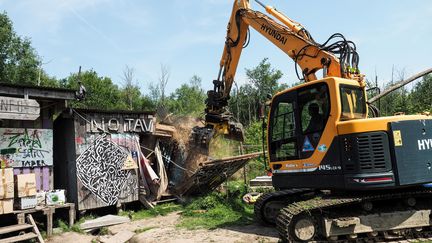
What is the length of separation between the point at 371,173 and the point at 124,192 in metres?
8.81

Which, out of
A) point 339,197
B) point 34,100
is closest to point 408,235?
point 339,197

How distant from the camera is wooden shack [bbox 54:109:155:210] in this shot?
1267cm

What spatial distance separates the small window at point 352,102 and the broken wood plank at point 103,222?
305 inches

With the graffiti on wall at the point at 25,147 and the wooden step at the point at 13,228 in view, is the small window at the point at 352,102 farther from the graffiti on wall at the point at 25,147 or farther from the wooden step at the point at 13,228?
the graffiti on wall at the point at 25,147

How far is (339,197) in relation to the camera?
7.82 metres

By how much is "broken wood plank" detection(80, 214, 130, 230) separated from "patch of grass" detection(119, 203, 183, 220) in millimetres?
560

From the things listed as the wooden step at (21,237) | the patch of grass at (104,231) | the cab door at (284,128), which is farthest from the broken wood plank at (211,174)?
the wooden step at (21,237)

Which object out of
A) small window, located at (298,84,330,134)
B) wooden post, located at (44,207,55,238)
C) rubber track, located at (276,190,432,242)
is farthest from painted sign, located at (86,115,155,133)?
rubber track, located at (276,190,432,242)

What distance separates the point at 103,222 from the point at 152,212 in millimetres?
1888

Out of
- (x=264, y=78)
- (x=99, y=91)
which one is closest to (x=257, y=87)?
(x=264, y=78)

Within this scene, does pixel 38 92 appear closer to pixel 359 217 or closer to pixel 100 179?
pixel 100 179

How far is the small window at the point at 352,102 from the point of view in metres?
7.64

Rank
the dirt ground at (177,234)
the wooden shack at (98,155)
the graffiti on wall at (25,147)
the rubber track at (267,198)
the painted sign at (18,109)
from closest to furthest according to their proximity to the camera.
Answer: the dirt ground at (177,234), the rubber track at (267,198), the painted sign at (18,109), the graffiti on wall at (25,147), the wooden shack at (98,155)

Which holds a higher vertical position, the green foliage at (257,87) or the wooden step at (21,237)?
the green foliage at (257,87)
